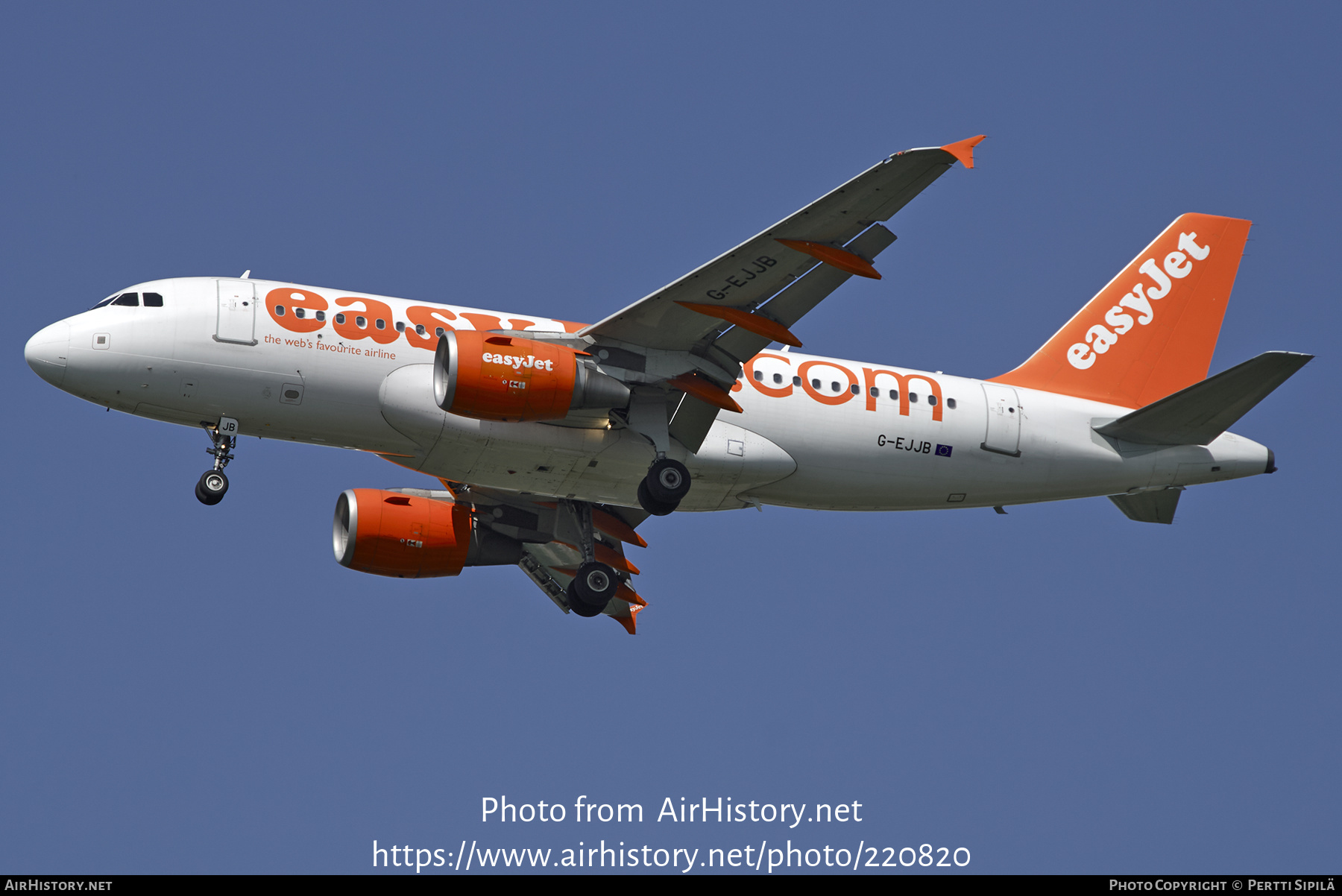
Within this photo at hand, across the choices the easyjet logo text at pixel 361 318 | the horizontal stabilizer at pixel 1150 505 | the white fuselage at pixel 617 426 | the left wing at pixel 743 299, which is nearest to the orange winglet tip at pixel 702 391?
the left wing at pixel 743 299

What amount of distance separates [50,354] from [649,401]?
38.8ft

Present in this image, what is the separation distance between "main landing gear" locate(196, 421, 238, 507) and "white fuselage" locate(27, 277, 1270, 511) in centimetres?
34

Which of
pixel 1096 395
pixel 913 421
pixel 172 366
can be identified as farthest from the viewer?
pixel 1096 395

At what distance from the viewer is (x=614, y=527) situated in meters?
37.2

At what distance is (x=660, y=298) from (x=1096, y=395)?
41.5 ft

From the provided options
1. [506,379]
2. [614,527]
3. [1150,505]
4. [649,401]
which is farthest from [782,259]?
[1150,505]

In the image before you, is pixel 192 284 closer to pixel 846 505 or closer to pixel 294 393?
pixel 294 393

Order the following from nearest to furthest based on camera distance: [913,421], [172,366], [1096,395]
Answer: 1. [172,366]
2. [913,421]
3. [1096,395]

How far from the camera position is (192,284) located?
30.5 m

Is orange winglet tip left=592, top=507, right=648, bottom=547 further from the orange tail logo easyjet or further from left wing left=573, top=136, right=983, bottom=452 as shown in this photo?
the orange tail logo easyjet

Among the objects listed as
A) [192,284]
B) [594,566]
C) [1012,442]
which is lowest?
[594,566]

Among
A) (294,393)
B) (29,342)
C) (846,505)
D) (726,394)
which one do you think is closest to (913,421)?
(846,505)

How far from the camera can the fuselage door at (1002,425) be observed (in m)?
34.1

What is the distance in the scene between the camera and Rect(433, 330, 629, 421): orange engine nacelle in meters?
28.6
